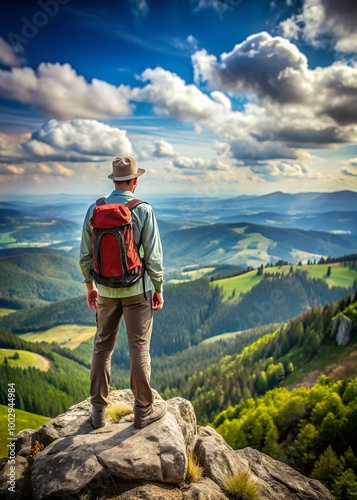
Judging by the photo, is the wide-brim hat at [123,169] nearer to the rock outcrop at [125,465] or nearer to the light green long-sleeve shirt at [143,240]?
the light green long-sleeve shirt at [143,240]

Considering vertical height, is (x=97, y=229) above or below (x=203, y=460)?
above

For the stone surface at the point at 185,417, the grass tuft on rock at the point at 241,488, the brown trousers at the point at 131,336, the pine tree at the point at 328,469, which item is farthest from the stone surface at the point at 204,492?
the pine tree at the point at 328,469

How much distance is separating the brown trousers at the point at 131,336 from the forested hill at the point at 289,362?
297ft

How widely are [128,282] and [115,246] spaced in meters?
0.98

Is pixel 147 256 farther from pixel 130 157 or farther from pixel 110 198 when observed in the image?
pixel 130 157

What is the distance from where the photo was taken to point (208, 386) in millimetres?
125312

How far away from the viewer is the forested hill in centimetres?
9877

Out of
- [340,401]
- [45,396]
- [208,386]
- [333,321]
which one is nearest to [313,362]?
[333,321]

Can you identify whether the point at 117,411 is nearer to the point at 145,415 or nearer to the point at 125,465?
the point at 145,415

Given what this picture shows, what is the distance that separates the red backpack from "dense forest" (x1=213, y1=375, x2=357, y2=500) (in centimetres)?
4270

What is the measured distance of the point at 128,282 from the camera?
325 inches

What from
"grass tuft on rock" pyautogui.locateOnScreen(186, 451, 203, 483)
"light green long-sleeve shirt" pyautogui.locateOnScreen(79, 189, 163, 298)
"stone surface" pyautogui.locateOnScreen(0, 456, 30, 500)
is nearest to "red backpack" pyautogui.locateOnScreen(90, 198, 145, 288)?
"light green long-sleeve shirt" pyautogui.locateOnScreen(79, 189, 163, 298)

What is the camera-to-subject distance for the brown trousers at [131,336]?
8.65 meters

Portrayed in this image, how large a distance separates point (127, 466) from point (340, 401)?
53.0m
